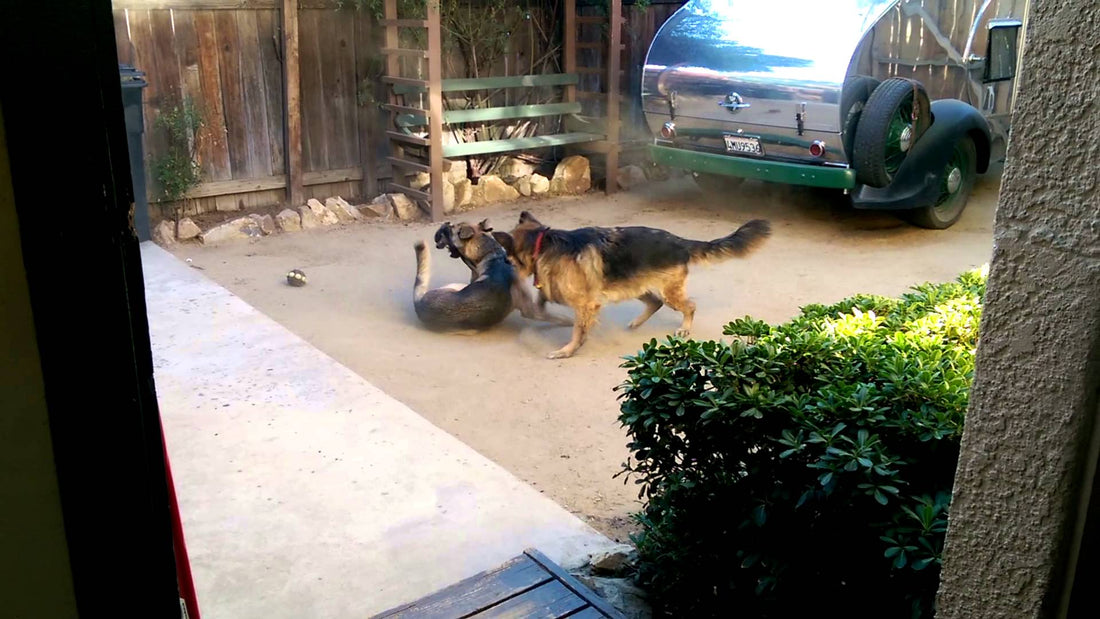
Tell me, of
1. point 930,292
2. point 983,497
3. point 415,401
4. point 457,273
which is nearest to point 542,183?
point 457,273

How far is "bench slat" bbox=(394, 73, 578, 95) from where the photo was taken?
1081 cm

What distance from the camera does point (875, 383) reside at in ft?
10.0

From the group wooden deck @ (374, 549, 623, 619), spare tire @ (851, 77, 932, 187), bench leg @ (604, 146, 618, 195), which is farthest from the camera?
bench leg @ (604, 146, 618, 195)

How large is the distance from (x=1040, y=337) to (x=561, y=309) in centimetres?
662

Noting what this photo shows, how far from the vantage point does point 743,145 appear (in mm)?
9820

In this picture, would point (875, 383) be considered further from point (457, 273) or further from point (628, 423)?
point (457, 273)

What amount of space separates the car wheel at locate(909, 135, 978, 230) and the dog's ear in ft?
16.6

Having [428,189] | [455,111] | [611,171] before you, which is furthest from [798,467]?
[611,171]

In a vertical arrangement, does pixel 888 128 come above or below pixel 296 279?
above

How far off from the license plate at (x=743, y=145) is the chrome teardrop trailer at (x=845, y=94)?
0.5 inches

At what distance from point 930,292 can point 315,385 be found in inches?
124

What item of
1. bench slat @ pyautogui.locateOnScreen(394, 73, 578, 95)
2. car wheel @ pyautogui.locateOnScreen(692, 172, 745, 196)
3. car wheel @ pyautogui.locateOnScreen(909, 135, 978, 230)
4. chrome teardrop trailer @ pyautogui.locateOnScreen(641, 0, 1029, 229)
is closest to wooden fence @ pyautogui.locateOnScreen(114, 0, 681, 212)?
bench slat @ pyautogui.locateOnScreen(394, 73, 578, 95)

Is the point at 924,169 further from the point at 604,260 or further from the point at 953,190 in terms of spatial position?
the point at 604,260

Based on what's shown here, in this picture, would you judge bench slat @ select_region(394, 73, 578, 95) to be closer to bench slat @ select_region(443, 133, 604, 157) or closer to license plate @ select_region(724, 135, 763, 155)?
bench slat @ select_region(443, 133, 604, 157)
